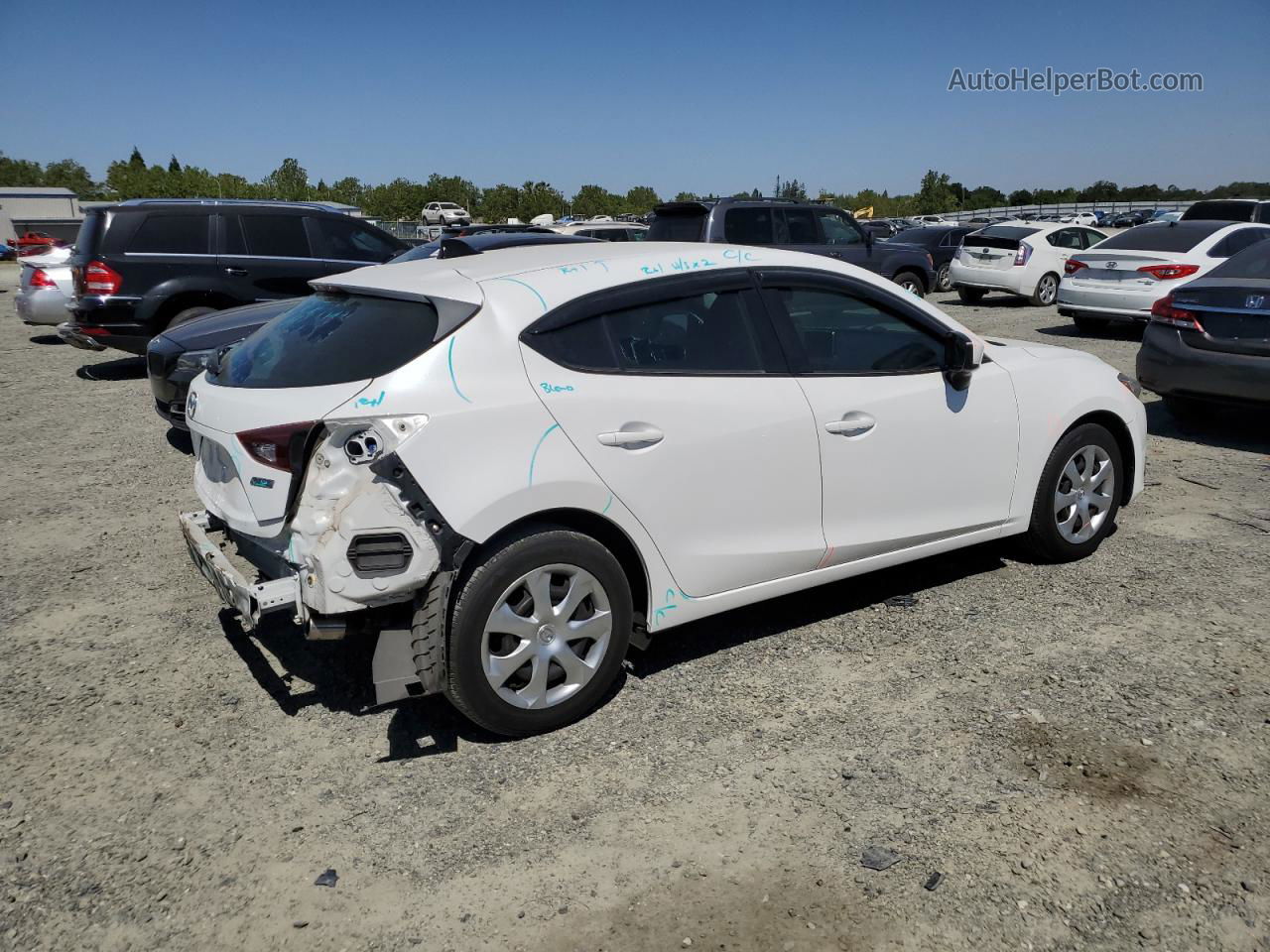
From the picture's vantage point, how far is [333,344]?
Result: 3607mm

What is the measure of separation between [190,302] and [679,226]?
231 inches

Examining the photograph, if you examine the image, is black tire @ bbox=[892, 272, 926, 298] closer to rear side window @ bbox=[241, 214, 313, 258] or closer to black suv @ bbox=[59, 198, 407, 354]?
black suv @ bbox=[59, 198, 407, 354]

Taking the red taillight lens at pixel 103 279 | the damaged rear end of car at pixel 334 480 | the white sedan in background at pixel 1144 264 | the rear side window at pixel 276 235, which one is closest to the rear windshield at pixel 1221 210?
the white sedan in background at pixel 1144 264

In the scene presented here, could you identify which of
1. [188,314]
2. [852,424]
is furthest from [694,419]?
[188,314]

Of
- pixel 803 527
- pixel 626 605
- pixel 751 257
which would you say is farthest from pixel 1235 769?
pixel 751 257

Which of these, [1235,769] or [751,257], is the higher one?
[751,257]

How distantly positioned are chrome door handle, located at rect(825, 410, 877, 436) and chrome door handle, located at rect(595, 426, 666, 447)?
82 cm

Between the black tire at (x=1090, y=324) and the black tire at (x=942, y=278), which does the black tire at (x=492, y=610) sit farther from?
the black tire at (x=942, y=278)

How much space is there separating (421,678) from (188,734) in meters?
1.06

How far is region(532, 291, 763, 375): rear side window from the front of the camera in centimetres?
357

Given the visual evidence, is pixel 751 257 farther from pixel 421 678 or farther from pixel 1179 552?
pixel 1179 552

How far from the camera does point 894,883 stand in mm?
2785

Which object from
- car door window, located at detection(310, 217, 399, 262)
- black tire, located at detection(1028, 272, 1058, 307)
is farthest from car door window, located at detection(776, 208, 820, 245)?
black tire, located at detection(1028, 272, 1058, 307)

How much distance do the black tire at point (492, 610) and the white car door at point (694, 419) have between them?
0.25 m
